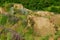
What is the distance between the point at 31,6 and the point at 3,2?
3.85 feet

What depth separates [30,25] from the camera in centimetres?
736

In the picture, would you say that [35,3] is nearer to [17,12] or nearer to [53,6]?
[53,6]

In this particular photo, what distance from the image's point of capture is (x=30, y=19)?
7445 mm

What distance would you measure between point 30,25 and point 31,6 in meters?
4.36

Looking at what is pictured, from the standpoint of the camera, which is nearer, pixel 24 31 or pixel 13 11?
pixel 24 31

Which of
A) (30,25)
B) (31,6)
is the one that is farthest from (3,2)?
(30,25)

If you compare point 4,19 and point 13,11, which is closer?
point 4,19

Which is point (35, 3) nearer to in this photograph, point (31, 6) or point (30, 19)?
point (31, 6)

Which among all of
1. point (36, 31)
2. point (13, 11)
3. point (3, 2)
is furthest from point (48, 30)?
point (3, 2)

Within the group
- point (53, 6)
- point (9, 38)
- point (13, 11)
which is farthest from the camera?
point (53, 6)

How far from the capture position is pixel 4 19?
7957 mm

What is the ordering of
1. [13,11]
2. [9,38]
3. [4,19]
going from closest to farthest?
[9,38] → [4,19] → [13,11]

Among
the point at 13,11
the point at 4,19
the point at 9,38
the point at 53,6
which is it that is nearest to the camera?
the point at 9,38

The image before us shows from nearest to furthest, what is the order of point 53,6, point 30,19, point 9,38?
point 9,38 < point 30,19 < point 53,6
